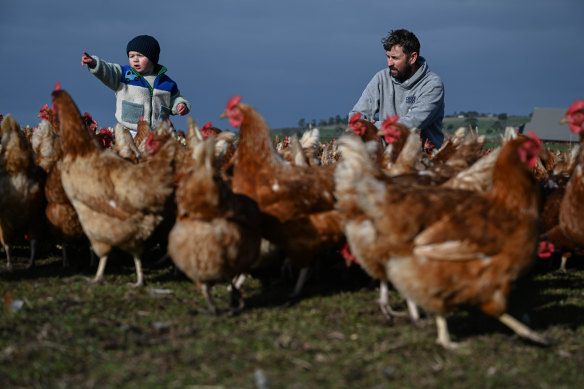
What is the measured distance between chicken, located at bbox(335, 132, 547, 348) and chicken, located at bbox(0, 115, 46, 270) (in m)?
3.46

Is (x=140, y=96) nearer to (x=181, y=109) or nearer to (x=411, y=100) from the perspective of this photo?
(x=181, y=109)

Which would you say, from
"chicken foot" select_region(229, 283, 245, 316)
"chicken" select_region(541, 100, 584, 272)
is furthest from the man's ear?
"chicken foot" select_region(229, 283, 245, 316)

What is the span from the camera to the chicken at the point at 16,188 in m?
5.27

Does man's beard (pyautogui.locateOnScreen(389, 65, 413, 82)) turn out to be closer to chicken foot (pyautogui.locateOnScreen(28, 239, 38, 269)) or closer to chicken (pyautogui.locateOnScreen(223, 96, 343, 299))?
chicken (pyautogui.locateOnScreen(223, 96, 343, 299))

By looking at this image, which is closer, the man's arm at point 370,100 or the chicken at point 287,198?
the chicken at point 287,198

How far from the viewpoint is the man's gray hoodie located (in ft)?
24.6

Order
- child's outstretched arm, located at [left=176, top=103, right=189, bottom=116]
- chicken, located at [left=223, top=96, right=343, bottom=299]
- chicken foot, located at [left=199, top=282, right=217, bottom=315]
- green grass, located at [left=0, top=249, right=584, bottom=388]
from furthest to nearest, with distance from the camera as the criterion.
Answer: child's outstretched arm, located at [left=176, top=103, right=189, bottom=116] < chicken, located at [left=223, top=96, right=343, bottom=299] < chicken foot, located at [left=199, top=282, right=217, bottom=315] < green grass, located at [left=0, top=249, right=584, bottom=388]

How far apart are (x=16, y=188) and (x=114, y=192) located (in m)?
1.25

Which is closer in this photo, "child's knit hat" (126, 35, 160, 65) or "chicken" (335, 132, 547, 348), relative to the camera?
"chicken" (335, 132, 547, 348)

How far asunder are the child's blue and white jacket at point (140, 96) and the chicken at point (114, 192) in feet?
11.0

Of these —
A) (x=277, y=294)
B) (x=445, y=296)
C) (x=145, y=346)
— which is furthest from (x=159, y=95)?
(x=445, y=296)

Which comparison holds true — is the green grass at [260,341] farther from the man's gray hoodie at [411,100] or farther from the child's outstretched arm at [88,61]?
the child's outstretched arm at [88,61]

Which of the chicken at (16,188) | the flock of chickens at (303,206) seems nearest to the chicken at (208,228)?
the flock of chickens at (303,206)

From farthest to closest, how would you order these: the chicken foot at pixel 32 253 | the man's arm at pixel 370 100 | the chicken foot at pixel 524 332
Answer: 1. the man's arm at pixel 370 100
2. the chicken foot at pixel 32 253
3. the chicken foot at pixel 524 332
